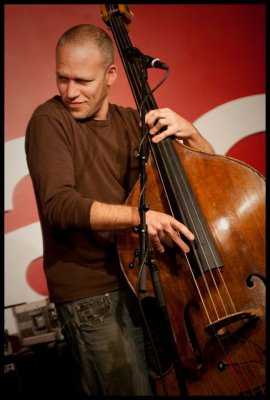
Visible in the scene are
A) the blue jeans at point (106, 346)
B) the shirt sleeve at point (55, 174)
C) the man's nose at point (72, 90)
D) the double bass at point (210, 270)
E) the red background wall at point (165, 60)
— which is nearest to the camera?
the double bass at point (210, 270)

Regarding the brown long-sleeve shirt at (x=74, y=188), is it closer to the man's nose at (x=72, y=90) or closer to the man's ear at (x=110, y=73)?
the man's nose at (x=72, y=90)

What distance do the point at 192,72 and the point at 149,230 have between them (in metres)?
2.29

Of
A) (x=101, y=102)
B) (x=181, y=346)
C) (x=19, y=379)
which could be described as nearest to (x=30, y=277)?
(x=19, y=379)

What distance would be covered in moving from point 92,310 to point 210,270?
22.8 inches

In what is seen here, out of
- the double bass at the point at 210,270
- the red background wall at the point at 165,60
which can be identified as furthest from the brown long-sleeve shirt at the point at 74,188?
the red background wall at the point at 165,60

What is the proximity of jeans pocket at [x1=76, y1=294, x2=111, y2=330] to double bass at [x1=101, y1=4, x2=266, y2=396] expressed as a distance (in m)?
0.25

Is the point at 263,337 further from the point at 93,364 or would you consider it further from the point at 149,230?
the point at 93,364

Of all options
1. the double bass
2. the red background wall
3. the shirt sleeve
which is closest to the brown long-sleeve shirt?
the shirt sleeve

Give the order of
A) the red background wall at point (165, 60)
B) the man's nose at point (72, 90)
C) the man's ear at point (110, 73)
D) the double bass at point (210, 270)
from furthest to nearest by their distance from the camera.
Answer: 1. the red background wall at point (165, 60)
2. the man's ear at point (110, 73)
3. the man's nose at point (72, 90)
4. the double bass at point (210, 270)

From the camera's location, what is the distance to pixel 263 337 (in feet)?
4.56

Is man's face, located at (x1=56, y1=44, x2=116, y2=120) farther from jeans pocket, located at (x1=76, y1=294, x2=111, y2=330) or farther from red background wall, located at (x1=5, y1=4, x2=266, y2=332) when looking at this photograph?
red background wall, located at (x1=5, y1=4, x2=266, y2=332)

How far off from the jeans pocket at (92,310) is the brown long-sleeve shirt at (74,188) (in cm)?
4

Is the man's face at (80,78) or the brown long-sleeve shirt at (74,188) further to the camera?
the man's face at (80,78)

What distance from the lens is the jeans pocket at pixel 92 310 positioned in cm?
169
